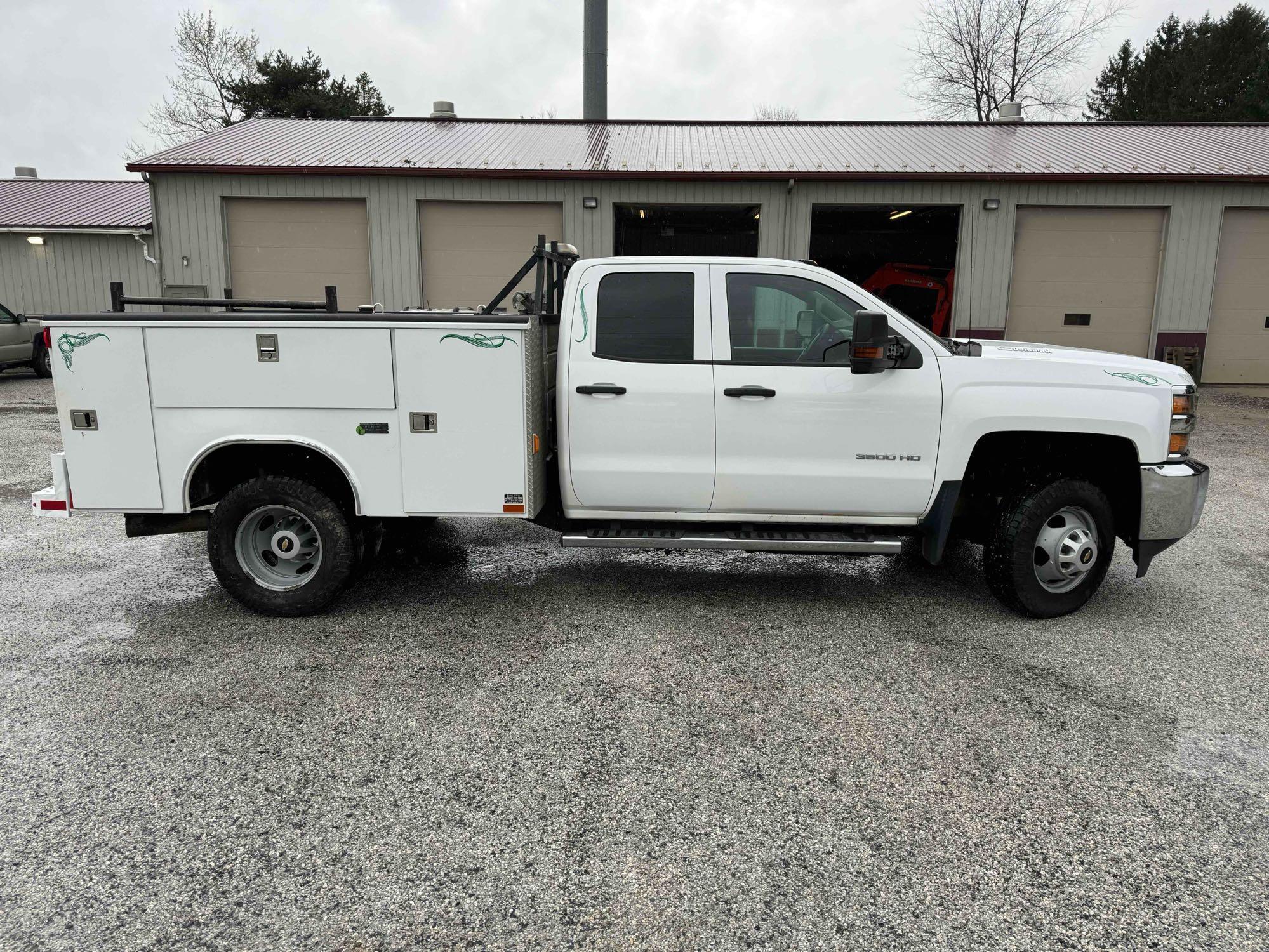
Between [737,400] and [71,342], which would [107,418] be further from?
[737,400]

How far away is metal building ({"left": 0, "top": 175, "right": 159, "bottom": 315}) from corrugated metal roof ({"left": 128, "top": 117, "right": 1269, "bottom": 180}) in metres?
5.04

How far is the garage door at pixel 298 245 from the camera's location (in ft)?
53.4

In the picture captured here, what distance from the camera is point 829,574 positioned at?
612 cm

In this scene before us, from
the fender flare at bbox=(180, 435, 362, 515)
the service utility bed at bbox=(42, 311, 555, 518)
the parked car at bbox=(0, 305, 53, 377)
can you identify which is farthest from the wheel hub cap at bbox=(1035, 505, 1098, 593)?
the parked car at bbox=(0, 305, 53, 377)

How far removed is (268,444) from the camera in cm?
493

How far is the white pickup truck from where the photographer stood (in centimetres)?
474

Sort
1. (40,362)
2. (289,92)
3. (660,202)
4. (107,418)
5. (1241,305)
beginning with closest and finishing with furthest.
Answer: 1. (107,418)
2. (660,202)
3. (1241,305)
4. (40,362)
5. (289,92)

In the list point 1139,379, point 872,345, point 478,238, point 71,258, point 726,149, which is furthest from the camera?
point 71,258

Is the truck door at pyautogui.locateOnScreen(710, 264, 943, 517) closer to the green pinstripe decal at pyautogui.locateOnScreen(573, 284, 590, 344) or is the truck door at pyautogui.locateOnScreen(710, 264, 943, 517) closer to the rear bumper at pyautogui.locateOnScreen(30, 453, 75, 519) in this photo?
the green pinstripe decal at pyautogui.locateOnScreen(573, 284, 590, 344)

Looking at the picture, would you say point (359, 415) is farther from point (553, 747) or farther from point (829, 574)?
point (829, 574)

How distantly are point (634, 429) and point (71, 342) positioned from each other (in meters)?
3.05

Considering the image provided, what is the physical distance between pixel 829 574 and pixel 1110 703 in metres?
2.26

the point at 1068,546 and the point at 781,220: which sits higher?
the point at 781,220

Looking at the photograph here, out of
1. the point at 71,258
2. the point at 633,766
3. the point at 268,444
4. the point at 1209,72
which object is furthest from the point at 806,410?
the point at 1209,72
